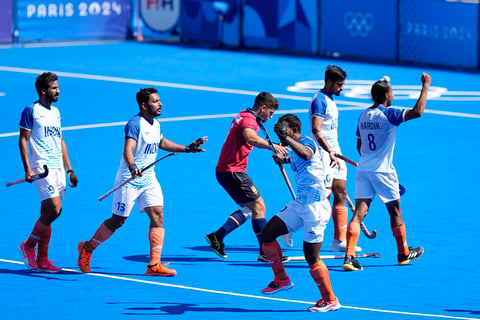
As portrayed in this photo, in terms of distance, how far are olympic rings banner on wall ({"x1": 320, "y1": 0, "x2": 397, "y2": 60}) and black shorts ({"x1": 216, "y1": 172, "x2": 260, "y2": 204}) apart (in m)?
19.5

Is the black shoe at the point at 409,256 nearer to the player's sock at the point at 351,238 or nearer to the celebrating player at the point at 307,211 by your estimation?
the player's sock at the point at 351,238

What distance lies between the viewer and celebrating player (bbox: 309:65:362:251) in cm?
1326

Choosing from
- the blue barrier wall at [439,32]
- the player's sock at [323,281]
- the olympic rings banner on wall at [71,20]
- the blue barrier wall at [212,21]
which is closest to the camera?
the player's sock at [323,281]

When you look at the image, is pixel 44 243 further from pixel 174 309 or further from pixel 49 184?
pixel 174 309

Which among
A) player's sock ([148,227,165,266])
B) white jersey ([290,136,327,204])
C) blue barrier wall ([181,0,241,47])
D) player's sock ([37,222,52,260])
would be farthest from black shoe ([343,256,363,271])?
blue barrier wall ([181,0,241,47])

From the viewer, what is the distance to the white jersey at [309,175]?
446 inches

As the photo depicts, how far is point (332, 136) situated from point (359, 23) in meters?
19.5

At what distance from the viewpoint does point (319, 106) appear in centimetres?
1333

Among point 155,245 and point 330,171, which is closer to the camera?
point 155,245

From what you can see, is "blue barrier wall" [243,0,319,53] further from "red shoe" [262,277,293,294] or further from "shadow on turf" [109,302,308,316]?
"shadow on turf" [109,302,308,316]

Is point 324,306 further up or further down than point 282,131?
further down

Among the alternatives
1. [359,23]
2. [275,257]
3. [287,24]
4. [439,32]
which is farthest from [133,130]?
[287,24]

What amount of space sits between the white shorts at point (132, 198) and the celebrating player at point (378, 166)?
2266 mm

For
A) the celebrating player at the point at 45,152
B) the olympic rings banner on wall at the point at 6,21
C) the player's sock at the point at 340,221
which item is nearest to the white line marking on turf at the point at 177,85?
the olympic rings banner on wall at the point at 6,21
